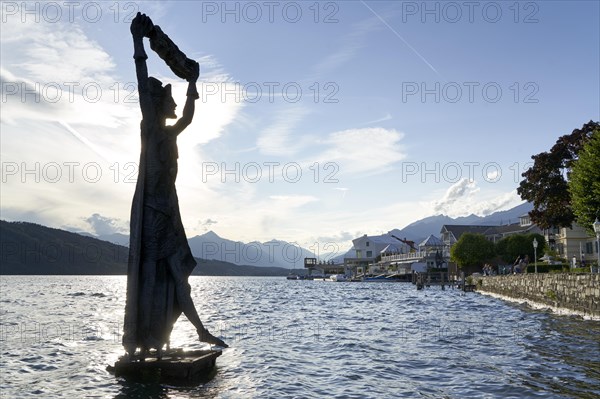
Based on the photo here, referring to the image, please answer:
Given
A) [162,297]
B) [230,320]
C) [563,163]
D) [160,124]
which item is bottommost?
[230,320]

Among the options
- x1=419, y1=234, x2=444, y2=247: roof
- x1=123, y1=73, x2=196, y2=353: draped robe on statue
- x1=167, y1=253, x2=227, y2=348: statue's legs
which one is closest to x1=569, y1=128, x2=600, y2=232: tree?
x1=167, y1=253, x2=227, y2=348: statue's legs

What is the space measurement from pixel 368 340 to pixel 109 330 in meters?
9.74

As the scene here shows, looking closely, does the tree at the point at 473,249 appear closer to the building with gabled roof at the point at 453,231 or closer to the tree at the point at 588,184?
the building with gabled roof at the point at 453,231

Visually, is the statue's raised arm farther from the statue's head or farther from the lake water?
the lake water

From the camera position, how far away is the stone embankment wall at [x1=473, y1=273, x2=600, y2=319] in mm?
27641

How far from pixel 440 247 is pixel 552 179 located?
208 ft

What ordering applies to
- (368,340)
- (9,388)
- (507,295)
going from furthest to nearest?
(507,295), (368,340), (9,388)

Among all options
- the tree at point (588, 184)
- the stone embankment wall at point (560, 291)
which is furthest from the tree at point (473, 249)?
the tree at point (588, 184)

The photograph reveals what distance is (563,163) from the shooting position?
62719mm

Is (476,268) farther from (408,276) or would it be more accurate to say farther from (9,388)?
(9,388)

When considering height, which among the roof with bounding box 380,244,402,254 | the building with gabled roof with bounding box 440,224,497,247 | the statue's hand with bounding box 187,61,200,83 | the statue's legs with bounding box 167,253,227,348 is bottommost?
the statue's legs with bounding box 167,253,227,348

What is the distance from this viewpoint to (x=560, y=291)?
33.9 m

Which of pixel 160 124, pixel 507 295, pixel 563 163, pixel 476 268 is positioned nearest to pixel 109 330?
pixel 160 124

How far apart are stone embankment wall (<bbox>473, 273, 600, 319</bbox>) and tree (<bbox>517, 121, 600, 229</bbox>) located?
1216cm
